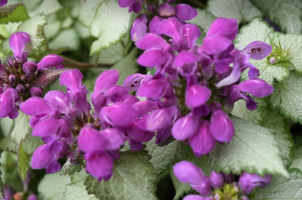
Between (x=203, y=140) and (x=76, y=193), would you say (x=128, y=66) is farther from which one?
(x=203, y=140)

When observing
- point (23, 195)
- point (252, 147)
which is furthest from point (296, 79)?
point (23, 195)

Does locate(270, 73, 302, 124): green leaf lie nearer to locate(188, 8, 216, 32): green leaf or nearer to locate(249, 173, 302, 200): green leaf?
locate(249, 173, 302, 200): green leaf

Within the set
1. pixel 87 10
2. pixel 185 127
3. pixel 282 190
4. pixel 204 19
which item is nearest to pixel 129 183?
pixel 185 127

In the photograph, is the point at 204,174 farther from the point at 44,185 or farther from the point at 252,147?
the point at 44,185

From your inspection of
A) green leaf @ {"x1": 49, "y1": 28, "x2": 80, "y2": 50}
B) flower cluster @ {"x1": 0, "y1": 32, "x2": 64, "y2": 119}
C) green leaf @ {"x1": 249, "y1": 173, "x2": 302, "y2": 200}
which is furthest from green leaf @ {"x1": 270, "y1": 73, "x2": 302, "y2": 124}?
green leaf @ {"x1": 49, "y1": 28, "x2": 80, "y2": 50}

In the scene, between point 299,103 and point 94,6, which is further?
point 94,6

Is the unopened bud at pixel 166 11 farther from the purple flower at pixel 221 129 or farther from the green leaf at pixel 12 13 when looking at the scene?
the green leaf at pixel 12 13

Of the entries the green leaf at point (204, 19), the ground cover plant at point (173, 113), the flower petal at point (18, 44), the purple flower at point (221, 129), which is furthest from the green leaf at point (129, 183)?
the green leaf at point (204, 19)
